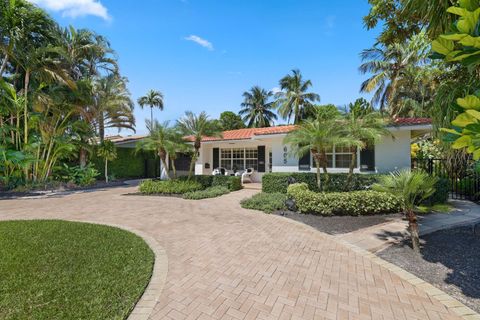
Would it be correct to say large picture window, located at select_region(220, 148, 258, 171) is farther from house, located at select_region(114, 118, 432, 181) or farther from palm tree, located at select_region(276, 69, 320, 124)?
palm tree, located at select_region(276, 69, 320, 124)

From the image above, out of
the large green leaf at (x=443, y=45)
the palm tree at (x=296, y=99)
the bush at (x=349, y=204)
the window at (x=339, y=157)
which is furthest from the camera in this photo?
the palm tree at (x=296, y=99)

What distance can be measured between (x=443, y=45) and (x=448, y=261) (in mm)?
4880

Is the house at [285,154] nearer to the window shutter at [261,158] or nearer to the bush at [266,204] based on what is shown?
the window shutter at [261,158]

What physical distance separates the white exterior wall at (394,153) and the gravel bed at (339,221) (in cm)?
407

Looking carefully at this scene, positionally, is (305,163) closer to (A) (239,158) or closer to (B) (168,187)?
(A) (239,158)

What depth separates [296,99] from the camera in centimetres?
2933

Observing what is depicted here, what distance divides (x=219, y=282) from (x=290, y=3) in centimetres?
1019

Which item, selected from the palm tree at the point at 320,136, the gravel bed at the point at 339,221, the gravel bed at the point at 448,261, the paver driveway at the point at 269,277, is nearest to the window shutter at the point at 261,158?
the palm tree at the point at 320,136

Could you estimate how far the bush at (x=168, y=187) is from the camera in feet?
42.8

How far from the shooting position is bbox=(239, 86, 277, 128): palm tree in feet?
128

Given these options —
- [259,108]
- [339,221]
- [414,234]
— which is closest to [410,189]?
[414,234]

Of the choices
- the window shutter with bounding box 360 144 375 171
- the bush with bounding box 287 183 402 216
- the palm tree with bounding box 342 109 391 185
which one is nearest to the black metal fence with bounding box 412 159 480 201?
the window shutter with bounding box 360 144 375 171

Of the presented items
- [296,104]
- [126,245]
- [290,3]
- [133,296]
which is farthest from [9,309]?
[296,104]

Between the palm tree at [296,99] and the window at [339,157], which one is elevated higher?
→ the palm tree at [296,99]
